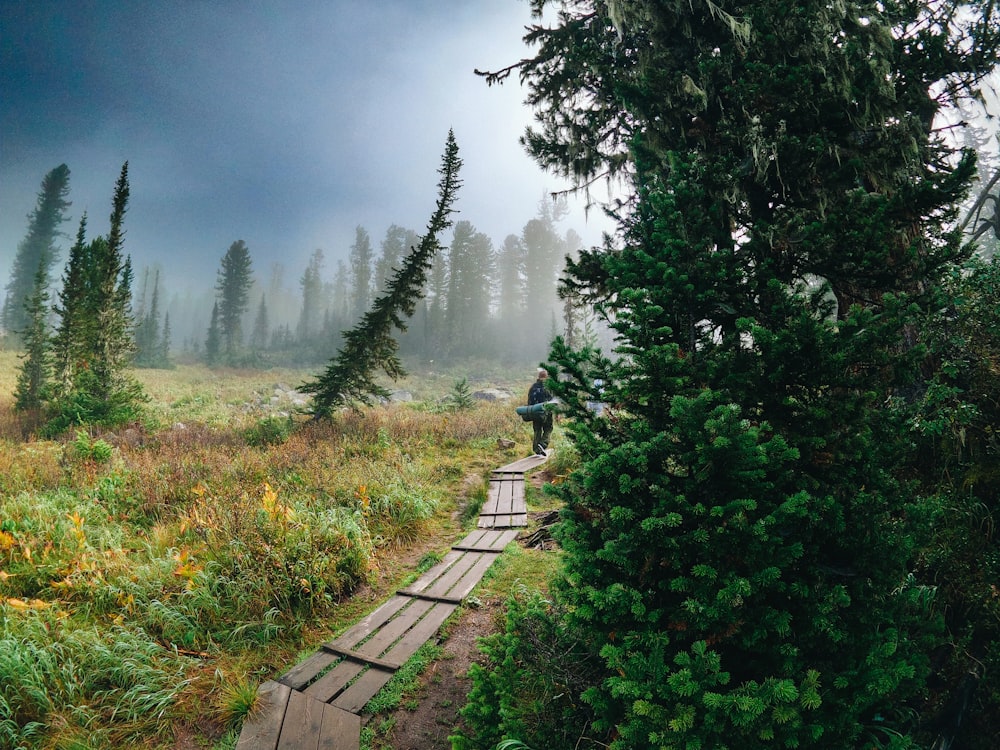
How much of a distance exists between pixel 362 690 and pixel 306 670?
2.06ft

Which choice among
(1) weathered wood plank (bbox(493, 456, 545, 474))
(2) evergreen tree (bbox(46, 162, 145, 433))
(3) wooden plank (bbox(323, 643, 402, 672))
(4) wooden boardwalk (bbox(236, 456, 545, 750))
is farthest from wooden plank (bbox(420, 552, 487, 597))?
(2) evergreen tree (bbox(46, 162, 145, 433))

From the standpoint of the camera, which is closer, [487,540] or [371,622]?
[371,622]

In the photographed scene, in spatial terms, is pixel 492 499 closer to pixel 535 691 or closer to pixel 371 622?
pixel 371 622

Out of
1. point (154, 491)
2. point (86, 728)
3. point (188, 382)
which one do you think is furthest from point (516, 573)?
point (188, 382)

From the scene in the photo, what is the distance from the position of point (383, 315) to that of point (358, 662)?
10397mm

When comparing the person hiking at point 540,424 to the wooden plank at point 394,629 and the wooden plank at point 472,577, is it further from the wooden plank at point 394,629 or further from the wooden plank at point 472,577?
the wooden plank at point 394,629

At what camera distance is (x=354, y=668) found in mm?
3848

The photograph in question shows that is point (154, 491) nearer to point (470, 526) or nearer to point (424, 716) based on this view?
point (470, 526)

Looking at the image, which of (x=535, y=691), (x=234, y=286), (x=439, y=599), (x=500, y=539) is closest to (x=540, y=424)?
(x=500, y=539)

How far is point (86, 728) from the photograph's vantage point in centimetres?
318

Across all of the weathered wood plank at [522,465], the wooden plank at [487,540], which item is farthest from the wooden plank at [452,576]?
the weathered wood plank at [522,465]

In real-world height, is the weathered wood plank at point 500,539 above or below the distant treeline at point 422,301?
below

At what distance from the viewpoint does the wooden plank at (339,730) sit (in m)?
3.06

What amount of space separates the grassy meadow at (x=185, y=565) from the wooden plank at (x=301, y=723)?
377mm
